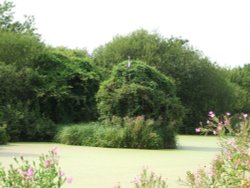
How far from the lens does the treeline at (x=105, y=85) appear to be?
48.2 ft

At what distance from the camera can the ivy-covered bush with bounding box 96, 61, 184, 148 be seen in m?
14.3

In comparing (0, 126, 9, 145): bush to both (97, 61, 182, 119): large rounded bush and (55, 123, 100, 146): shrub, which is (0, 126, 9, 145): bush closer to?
(55, 123, 100, 146): shrub

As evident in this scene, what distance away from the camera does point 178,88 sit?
2708cm

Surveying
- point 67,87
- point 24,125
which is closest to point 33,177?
point 24,125

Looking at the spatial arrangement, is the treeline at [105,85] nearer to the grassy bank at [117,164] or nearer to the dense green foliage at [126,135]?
the dense green foliage at [126,135]

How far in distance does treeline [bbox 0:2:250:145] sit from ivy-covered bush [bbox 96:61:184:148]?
24 millimetres

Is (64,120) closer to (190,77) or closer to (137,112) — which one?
(137,112)

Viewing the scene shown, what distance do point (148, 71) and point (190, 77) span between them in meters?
12.4

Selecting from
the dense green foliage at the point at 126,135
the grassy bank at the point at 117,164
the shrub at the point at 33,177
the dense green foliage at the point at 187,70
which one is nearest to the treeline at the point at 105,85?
the dense green foliage at the point at 187,70

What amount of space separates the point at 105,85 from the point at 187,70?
42.0ft

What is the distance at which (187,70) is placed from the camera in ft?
89.3

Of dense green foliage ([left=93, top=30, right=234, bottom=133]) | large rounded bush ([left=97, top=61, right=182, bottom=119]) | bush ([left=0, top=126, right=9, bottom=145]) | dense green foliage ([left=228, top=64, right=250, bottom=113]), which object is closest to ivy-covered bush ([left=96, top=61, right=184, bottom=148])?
large rounded bush ([left=97, top=61, right=182, bottom=119])

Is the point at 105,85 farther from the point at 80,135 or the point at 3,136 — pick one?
the point at 3,136

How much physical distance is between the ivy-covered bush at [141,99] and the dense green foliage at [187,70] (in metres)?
11.6
